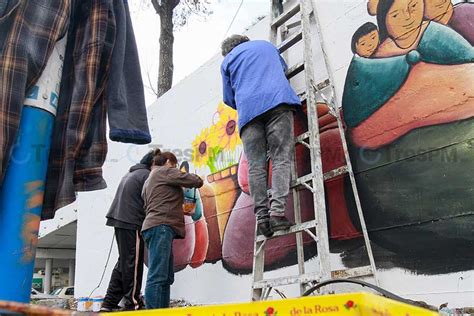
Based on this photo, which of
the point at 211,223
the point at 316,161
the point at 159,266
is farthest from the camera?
the point at 211,223

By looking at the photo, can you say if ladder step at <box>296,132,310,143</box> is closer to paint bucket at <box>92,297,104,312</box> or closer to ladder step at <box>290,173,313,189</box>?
ladder step at <box>290,173,313,189</box>

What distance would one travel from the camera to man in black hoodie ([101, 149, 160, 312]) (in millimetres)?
4254

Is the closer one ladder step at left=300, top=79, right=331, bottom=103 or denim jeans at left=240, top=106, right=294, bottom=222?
denim jeans at left=240, top=106, right=294, bottom=222

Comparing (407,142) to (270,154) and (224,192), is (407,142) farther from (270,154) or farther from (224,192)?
(224,192)

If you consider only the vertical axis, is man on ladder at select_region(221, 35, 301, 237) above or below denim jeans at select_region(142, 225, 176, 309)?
above

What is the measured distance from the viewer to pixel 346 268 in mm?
3027

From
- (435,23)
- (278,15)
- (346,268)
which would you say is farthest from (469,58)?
(278,15)

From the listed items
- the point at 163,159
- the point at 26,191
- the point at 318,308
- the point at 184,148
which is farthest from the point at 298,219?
the point at 184,148

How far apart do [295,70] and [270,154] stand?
0.74 metres

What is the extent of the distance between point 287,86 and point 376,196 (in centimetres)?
89

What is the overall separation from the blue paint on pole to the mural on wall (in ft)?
6.66

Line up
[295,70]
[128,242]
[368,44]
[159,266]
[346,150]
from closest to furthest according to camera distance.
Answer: [346,150]
[368,44]
[295,70]
[159,266]
[128,242]

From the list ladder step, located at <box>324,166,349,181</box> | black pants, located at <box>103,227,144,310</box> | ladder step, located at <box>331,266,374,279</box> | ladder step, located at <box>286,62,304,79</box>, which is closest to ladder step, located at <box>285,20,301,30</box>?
ladder step, located at <box>286,62,304,79</box>

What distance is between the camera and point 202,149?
5.08m
